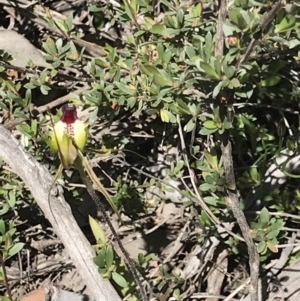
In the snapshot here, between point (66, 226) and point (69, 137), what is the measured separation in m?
0.54

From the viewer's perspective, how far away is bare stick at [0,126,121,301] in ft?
6.24

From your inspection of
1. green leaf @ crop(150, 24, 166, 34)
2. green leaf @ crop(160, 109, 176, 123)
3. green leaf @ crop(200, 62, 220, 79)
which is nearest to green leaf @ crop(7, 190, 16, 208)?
green leaf @ crop(160, 109, 176, 123)


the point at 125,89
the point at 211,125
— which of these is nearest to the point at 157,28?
the point at 125,89

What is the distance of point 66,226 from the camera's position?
190 centimetres

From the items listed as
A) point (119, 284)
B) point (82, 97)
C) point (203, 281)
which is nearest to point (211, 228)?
point (203, 281)

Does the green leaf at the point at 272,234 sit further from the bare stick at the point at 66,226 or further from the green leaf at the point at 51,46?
the green leaf at the point at 51,46

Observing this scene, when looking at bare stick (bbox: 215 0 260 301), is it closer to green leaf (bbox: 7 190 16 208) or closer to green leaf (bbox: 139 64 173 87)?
green leaf (bbox: 139 64 173 87)

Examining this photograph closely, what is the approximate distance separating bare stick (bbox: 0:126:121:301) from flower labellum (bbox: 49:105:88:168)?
0.47 metres

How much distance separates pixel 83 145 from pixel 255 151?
1116mm

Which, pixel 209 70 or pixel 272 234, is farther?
pixel 272 234

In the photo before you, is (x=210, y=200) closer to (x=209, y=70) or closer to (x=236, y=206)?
(x=236, y=206)

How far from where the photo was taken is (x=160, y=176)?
2578 mm

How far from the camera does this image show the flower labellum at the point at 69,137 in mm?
1440

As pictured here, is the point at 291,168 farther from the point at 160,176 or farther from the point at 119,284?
the point at 119,284
